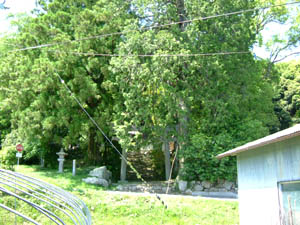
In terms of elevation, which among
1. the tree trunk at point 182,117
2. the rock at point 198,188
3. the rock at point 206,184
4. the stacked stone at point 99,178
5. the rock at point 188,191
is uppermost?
the tree trunk at point 182,117

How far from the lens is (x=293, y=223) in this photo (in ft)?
20.1

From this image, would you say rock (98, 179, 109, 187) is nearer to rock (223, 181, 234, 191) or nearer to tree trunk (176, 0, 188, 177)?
tree trunk (176, 0, 188, 177)

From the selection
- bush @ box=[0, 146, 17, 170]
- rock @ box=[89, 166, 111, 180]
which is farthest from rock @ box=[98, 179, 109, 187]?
bush @ box=[0, 146, 17, 170]

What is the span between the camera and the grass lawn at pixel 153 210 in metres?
9.72

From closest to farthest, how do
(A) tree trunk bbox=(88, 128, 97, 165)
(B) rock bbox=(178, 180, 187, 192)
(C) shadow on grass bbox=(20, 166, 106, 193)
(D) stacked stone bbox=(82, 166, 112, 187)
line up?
(C) shadow on grass bbox=(20, 166, 106, 193) < (B) rock bbox=(178, 180, 187, 192) < (D) stacked stone bbox=(82, 166, 112, 187) < (A) tree trunk bbox=(88, 128, 97, 165)

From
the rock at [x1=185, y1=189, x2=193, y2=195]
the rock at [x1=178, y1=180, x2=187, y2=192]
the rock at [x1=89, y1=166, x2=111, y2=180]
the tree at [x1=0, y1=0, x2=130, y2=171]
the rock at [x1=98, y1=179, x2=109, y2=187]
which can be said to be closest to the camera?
the rock at [x1=185, y1=189, x2=193, y2=195]

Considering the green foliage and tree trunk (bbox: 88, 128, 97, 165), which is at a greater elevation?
the green foliage

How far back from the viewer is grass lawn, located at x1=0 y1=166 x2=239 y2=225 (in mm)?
9719

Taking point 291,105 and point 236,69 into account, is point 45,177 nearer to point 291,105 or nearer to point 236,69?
point 236,69

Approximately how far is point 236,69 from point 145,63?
4197 millimetres

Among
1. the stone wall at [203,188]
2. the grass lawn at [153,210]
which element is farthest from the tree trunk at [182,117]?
the grass lawn at [153,210]

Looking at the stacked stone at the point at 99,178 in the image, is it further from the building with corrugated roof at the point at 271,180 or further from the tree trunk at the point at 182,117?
the building with corrugated roof at the point at 271,180

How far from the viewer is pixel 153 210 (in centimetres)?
1043

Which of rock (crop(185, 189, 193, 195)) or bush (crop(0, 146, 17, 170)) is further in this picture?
bush (crop(0, 146, 17, 170))
